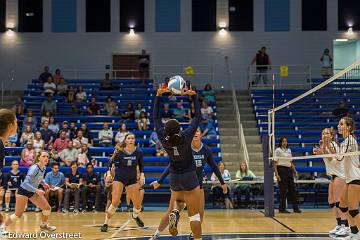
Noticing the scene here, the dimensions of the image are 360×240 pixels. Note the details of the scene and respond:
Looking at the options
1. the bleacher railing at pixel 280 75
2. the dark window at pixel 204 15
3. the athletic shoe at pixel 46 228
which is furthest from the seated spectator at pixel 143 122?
the athletic shoe at pixel 46 228

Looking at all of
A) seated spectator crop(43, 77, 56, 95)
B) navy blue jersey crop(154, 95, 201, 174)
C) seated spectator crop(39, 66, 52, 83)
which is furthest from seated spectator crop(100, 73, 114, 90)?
navy blue jersey crop(154, 95, 201, 174)

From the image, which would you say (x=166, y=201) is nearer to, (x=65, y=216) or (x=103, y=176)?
(x=103, y=176)

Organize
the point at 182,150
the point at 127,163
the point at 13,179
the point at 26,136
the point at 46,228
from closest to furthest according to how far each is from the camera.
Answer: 1. the point at 182,150
2. the point at 46,228
3. the point at 127,163
4. the point at 13,179
5. the point at 26,136

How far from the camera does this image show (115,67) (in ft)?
90.7

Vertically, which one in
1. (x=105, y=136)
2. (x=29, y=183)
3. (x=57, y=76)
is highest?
(x=57, y=76)

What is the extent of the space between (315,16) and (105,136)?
12.3m

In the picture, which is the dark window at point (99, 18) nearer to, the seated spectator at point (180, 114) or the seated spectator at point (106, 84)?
the seated spectator at point (106, 84)

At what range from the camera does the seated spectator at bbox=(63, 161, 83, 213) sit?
56.0 feet

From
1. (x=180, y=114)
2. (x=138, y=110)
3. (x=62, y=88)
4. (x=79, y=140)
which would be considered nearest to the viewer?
(x=79, y=140)

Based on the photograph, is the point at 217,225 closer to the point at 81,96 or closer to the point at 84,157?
the point at 84,157

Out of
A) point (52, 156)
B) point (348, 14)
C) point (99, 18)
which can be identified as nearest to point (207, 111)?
point (52, 156)

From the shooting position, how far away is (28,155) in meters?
18.6

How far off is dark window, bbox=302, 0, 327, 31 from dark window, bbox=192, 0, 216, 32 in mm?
4085

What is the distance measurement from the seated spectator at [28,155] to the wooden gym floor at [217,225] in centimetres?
265
